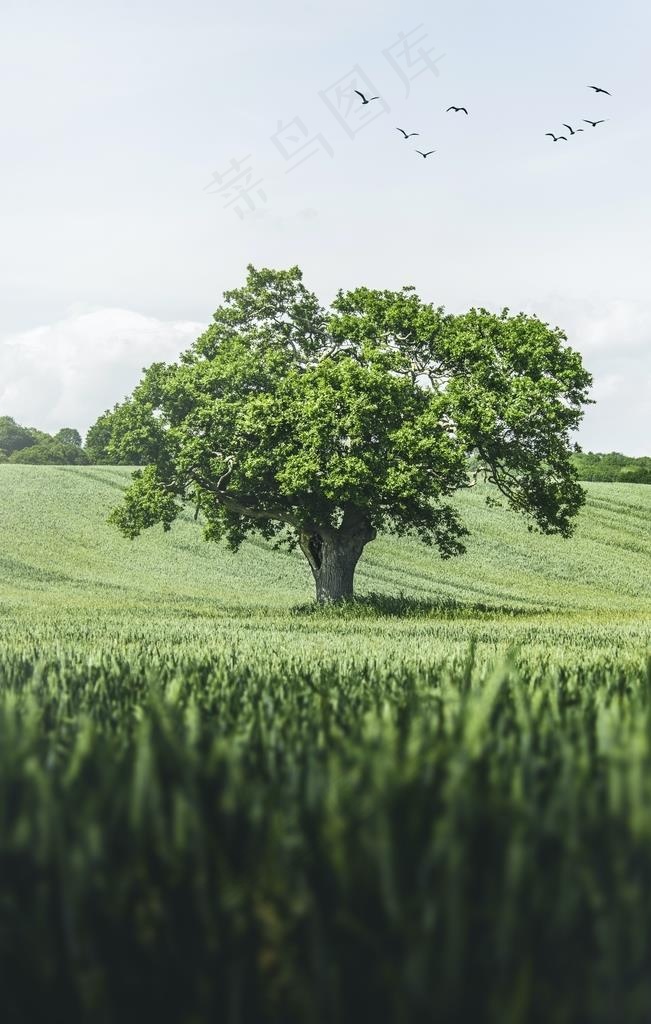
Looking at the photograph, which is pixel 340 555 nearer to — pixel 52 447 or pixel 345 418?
pixel 345 418

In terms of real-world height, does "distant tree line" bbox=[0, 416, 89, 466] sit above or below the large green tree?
above

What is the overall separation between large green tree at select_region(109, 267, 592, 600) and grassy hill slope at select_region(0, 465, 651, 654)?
11.4 feet

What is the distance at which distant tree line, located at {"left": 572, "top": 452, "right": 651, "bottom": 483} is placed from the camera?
110 metres

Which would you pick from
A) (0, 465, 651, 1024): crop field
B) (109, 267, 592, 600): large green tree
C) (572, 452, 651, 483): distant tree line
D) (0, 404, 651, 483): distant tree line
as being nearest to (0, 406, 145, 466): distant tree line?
(0, 404, 651, 483): distant tree line

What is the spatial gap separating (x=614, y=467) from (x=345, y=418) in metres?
90.2

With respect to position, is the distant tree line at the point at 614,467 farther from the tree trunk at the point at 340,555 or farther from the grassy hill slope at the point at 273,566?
the tree trunk at the point at 340,555

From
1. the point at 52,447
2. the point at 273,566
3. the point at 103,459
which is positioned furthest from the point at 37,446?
the point at 273,566

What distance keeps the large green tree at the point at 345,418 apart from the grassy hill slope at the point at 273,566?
348 centimetres

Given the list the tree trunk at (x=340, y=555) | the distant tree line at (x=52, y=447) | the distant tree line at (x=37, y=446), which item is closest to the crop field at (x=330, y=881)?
the tree trunk at (x=340, y=555)

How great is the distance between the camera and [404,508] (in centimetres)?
3447

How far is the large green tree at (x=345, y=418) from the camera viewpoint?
3222cm

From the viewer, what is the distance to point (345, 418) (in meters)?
31.8

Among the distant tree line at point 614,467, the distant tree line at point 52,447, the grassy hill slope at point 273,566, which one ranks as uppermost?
the distant tree line at point 52,447

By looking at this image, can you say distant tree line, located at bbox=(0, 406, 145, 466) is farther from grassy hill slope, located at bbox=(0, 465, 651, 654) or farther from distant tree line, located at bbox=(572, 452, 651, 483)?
distant tree line, located at bbox=(572, 452, 651, 483)
